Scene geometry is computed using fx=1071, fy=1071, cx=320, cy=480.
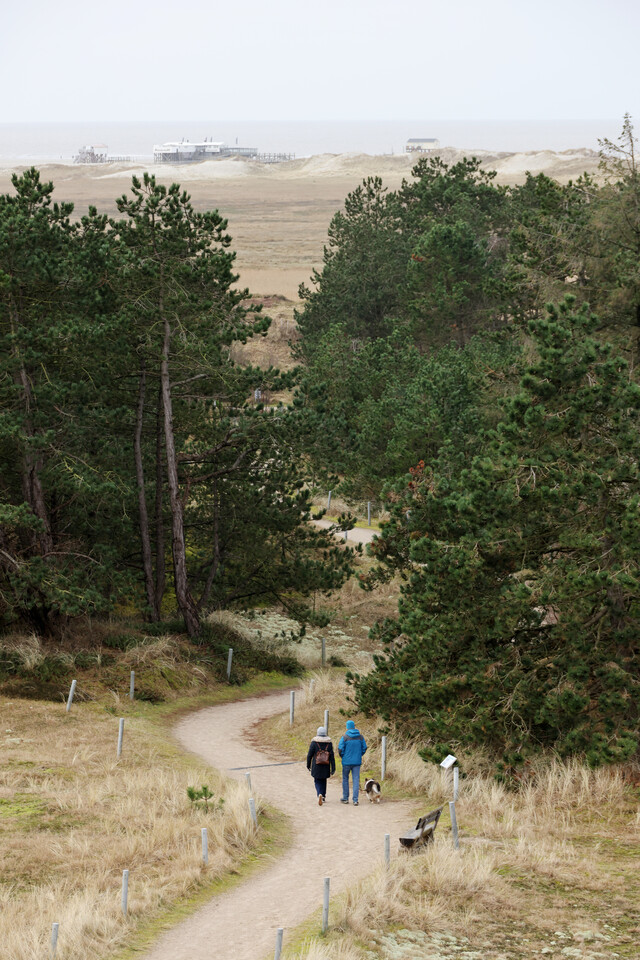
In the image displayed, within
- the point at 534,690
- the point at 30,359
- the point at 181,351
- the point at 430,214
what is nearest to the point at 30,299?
the point at 30,359

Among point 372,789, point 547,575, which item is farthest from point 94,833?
point 547,575

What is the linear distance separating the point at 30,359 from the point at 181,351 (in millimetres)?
3838

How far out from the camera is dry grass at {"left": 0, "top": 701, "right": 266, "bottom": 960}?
10609 mm

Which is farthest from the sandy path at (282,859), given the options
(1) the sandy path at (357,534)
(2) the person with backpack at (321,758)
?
(1) the sandy path at (357,534)

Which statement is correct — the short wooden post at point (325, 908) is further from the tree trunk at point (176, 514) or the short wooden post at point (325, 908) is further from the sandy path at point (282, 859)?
the tree trunk at point (176, 514)

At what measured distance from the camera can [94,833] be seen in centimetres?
1377

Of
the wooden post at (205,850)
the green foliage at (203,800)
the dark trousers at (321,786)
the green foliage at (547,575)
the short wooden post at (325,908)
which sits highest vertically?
the green foliage at (547,575)

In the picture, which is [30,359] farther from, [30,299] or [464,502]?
[464,502]

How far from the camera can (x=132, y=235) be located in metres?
24.3

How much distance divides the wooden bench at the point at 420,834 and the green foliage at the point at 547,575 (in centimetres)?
281

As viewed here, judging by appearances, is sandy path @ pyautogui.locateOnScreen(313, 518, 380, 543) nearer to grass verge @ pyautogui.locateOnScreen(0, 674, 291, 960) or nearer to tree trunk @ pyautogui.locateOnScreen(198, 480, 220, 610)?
tree trunk @ pyautogui.locateOnScreen(198, 480, 220, 610)

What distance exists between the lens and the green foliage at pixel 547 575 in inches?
616

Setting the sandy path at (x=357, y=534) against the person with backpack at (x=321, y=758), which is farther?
the sandy path at (x=357, y=534)

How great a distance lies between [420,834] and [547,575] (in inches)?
198
